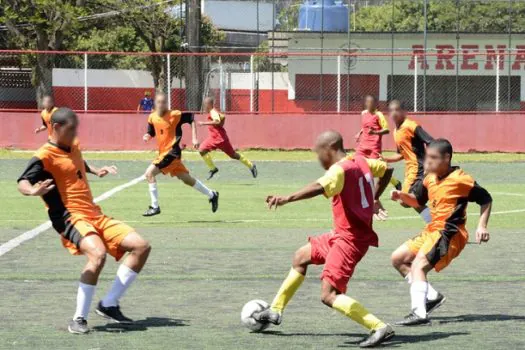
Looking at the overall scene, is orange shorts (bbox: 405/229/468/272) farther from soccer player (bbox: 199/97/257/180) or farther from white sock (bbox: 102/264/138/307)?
soccer player (bbox: 199/97/257/180)

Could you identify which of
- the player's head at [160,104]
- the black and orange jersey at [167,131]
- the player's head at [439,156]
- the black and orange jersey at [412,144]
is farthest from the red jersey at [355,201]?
the player's head at [160,104]

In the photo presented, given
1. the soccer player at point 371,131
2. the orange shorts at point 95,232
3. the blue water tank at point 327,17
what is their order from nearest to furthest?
the orange shorts at point 95,232 < the soccer player at point 371,131 < the blue water tank at point 327,17

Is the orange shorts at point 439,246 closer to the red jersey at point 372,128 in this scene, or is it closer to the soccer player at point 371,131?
the soccer player at point 371,131

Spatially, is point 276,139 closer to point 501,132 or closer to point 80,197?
point 501,132

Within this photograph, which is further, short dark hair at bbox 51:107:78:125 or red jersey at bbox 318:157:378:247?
short dark hair at bbox 51:107:78:125

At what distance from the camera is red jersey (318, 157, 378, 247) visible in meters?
9.09

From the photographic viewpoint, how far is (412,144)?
17.1 m

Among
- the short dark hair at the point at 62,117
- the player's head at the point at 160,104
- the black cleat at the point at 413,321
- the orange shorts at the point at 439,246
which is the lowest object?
the black cleat at the point at 413,321

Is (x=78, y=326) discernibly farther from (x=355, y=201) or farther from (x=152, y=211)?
(x=152, y=211)

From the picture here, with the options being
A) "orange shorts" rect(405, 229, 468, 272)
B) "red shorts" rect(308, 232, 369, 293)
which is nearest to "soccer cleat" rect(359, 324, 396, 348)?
"red shorts" rect(308, 232, 369, 293)

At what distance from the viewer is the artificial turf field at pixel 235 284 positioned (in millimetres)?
9430

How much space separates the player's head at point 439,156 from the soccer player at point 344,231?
3.06ft

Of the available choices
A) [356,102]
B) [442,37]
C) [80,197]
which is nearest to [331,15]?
[442,37]

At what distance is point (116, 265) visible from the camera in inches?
539
